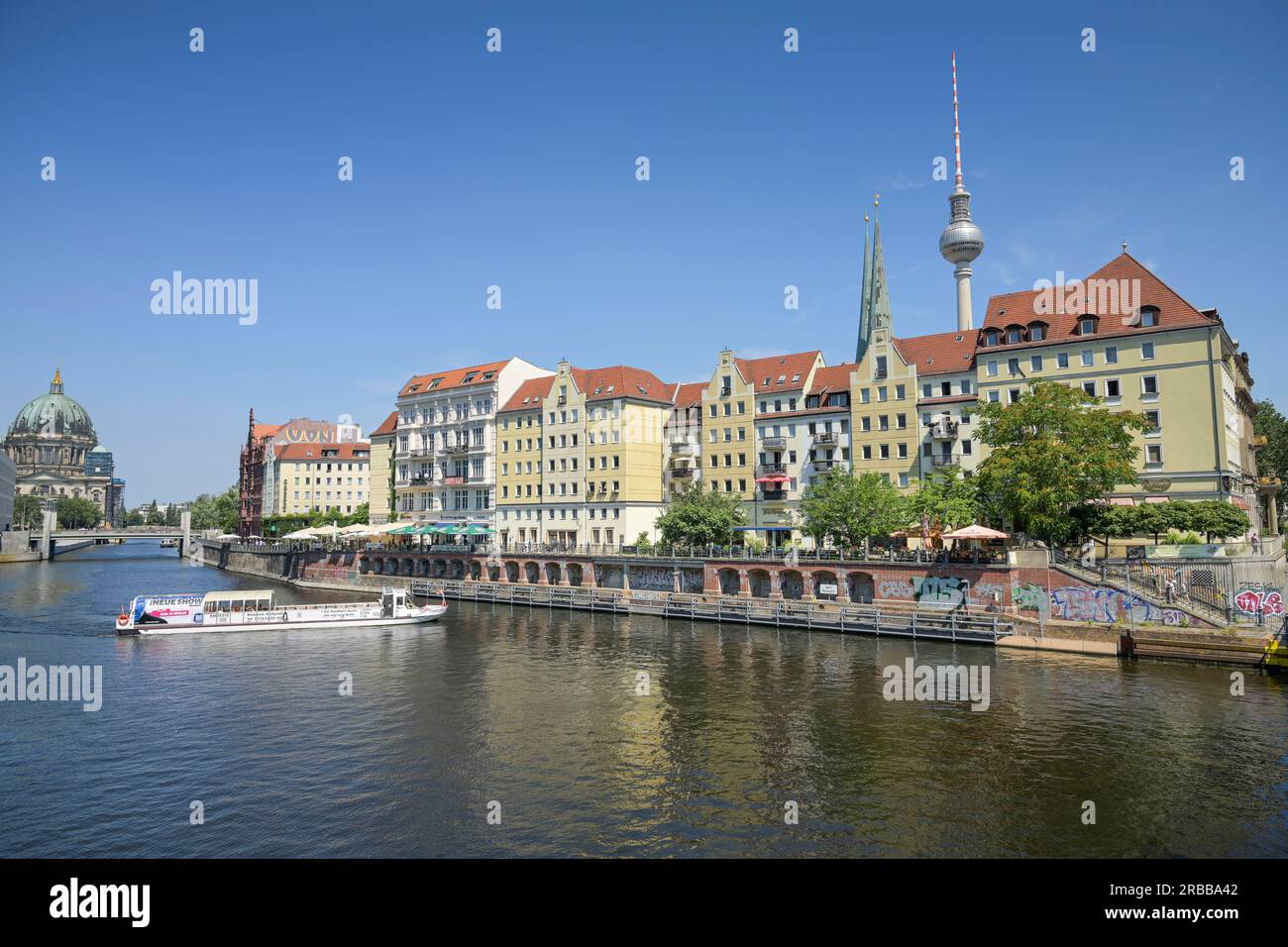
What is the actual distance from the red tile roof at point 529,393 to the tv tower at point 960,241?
172 feet

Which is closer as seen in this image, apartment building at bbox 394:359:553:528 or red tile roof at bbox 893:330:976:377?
red tile roof at bbox 893:330:976:377

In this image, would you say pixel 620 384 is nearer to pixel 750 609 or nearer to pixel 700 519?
pixel 700 519

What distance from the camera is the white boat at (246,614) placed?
62.3m

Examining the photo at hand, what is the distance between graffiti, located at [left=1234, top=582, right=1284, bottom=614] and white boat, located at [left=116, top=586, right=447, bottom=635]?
190 feet

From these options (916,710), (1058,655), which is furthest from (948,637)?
(916,710)

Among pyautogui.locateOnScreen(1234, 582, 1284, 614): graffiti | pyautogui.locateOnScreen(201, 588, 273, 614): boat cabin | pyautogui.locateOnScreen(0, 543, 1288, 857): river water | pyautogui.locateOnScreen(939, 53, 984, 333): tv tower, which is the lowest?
pyautogui.locateOnScreen(0, 543, 1288, 857): river water

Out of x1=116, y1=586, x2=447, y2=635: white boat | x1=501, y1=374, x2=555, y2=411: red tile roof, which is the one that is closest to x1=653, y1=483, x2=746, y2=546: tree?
x1=116, y1=586, x2=447, y2=635: white boat

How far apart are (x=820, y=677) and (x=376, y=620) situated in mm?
40712

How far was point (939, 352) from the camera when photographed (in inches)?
2982

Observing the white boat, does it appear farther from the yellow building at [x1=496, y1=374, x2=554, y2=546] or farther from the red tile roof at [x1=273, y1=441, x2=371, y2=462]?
the red tile roof at [x1=273, y1=441, x2=371, y2=462]

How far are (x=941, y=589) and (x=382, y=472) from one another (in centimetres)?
9569

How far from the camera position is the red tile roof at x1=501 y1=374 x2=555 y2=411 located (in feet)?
329

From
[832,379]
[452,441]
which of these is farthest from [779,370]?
[452,441]
